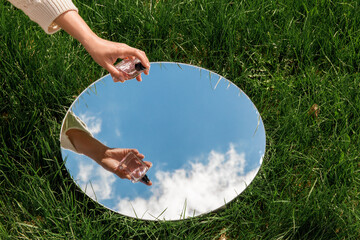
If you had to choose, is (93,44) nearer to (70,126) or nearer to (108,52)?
(108,52)

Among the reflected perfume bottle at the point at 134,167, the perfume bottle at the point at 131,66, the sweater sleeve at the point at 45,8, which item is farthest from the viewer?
the perfume bottle at the point at 131,66

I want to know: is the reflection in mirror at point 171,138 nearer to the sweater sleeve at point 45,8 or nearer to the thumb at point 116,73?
the thumb at point 116,73

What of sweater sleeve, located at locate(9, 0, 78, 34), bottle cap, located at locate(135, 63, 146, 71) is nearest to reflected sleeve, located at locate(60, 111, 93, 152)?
bottle cap, located at locate(135, 63, 146, 71)

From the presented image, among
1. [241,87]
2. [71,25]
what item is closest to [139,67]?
[71,25]

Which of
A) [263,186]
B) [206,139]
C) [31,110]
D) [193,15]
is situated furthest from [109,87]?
[263,186]

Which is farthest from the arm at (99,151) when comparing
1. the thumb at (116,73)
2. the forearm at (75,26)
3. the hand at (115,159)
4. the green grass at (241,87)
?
the forearm at (75,26)

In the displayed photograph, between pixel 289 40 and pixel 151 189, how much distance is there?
1.29 meters

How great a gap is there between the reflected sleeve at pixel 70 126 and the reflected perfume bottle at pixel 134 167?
24 centimetres

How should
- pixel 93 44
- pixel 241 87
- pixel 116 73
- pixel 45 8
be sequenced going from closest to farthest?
pixel 45 8 < pixel 93 44 < pixel 116 73 < pixel 241 87

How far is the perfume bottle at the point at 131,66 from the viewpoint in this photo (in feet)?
7.36

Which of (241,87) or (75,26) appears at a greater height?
(75,26)

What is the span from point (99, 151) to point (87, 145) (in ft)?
0.24

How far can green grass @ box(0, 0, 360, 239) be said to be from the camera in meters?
2.09

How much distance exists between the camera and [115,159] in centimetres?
219
